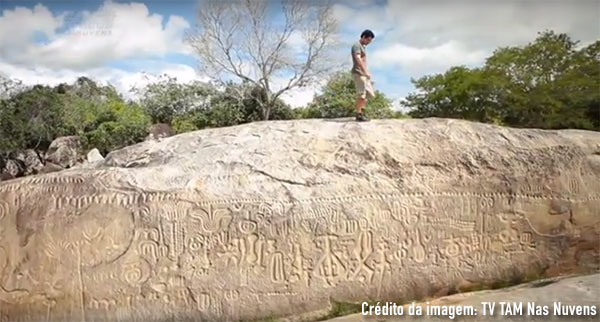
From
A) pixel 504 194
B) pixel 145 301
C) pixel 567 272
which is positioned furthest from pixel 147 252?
pixel 567 272

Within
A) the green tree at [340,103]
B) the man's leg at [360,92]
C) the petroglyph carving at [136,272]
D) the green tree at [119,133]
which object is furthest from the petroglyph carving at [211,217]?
the green tree at [119,133]

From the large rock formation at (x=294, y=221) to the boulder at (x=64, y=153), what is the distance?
46.2 ft

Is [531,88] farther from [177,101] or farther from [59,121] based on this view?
[59,121]

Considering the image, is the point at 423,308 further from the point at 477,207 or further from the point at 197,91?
the point at 197,91

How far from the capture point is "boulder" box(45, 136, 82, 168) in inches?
730

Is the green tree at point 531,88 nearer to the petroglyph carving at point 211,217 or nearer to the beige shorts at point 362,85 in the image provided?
the beige shorts at point 362,85

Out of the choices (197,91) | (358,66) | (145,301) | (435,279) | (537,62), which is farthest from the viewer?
(197,91)

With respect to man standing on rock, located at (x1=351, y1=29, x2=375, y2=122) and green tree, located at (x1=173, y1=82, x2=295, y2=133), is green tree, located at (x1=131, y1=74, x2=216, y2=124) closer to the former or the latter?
green tree, located at (x1=173, y1=82, x2=295, y2=133)

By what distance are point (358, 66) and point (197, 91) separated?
18.2m

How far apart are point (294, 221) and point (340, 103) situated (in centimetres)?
1650

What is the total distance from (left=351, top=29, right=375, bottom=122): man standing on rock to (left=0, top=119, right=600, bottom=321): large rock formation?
0.41 metres

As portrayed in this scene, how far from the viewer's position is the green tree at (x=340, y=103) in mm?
20547

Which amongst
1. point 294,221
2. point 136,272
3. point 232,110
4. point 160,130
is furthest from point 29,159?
point 294,221

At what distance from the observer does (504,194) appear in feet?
18.1
